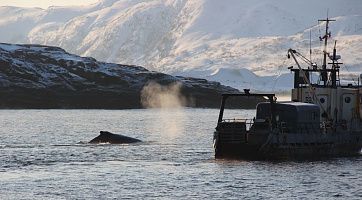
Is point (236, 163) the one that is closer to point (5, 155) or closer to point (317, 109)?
point (317, 109)

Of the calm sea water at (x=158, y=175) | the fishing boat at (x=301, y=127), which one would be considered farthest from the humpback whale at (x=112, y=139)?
the fishing boat at (x=301, y=127)

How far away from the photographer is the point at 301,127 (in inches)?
4065

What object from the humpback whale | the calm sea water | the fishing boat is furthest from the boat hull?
the humpback whale

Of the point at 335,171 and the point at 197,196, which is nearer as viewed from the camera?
the point at 197,196

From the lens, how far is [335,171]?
9381cm

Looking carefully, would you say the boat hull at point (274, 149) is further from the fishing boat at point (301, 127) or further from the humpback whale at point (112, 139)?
the humpback whale at point (112, 139)

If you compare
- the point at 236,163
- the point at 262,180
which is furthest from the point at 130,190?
the point at 236,163

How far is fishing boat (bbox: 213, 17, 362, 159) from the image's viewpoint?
327ft

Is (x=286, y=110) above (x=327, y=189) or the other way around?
above

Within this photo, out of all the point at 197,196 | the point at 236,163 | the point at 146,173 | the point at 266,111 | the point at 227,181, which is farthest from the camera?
the point at 266,111

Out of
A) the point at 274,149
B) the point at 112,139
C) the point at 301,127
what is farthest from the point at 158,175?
the point at 112,139

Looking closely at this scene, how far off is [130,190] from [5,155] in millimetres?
34411

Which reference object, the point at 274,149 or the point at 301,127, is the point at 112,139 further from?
the point at 274,149

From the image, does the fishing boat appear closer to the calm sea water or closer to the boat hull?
the boat hull
